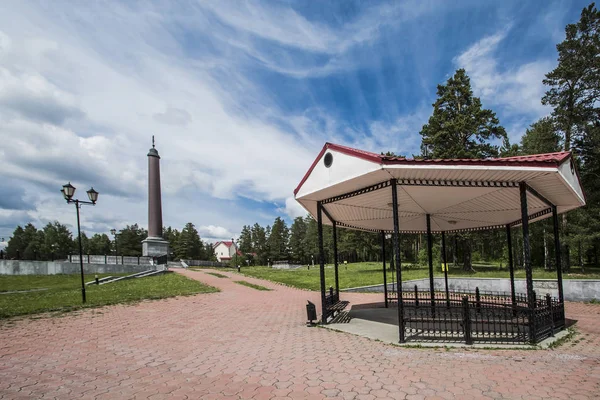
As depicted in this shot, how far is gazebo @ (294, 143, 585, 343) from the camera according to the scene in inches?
301

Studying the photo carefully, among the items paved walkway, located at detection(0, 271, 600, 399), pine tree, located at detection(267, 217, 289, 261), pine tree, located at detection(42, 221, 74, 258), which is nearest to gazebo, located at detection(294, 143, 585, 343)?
paved walkway, located at detection(0, 271, 600, 399)

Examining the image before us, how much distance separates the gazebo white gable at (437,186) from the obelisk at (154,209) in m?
38.9

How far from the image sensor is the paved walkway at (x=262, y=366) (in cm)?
531

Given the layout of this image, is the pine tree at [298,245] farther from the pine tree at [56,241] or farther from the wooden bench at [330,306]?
the wooden bench at [330,306]

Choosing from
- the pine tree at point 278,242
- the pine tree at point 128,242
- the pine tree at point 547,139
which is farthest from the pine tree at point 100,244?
the pine tree at point 547,139

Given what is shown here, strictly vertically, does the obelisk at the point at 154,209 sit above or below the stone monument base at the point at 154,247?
above

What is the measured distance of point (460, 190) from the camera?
373 inches

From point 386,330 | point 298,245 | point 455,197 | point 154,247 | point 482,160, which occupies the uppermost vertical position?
point 482,160

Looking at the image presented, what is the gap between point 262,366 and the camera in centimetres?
667

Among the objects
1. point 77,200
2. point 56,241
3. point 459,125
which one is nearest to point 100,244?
point 56,241

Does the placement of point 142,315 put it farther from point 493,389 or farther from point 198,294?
point 493,389

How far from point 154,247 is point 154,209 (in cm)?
534

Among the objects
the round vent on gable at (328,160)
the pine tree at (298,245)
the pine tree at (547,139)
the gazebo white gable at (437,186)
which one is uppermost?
the pine tree at (547,139)

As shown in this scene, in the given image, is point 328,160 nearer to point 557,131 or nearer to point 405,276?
point 405,276
